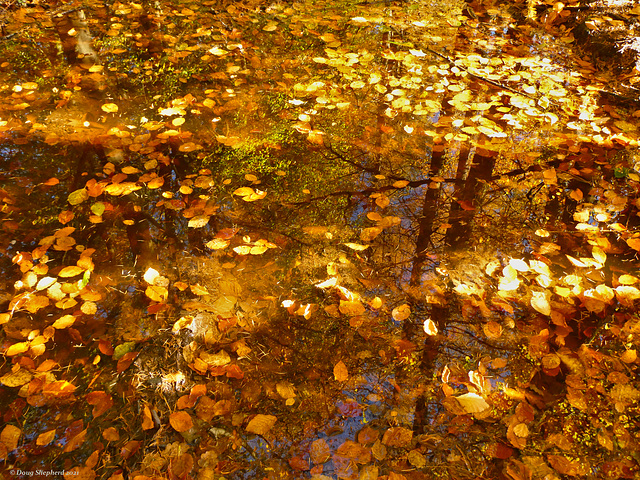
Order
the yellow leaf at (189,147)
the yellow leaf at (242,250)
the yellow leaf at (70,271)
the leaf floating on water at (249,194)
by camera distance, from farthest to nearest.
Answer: the yellow leaf at (189,147) < the leaf floating on water at (249,194) < the yellow leaf at (242,250) < the yellow leaf at (70,271)

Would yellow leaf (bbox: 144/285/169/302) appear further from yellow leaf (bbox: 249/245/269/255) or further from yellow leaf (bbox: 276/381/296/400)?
yellow leaf (bbox: 276/381/296/400)

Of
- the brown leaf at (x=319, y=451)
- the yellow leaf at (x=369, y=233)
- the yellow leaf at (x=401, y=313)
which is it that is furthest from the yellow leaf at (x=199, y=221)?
the brown leaf at (x=319, y=451)

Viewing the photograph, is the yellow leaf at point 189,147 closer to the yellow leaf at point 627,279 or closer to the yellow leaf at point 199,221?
the yellow leaf at point 199,221

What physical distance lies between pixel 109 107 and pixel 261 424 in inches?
138

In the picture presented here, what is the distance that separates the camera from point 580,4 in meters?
5.90

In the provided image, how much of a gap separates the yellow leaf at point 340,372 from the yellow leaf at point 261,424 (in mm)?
382

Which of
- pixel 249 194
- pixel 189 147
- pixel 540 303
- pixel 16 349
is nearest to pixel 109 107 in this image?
pixel 189 147

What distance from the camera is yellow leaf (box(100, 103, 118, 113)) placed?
3651 mm

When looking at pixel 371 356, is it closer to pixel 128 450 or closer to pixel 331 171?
pixel 128 450

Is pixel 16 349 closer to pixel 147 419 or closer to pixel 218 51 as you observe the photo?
pixel 147 419

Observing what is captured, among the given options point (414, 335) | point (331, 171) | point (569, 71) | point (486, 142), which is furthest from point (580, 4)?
point (414, 335)

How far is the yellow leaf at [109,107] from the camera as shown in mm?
3651

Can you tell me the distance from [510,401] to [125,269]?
7.98 feet

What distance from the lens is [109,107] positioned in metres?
3.69
